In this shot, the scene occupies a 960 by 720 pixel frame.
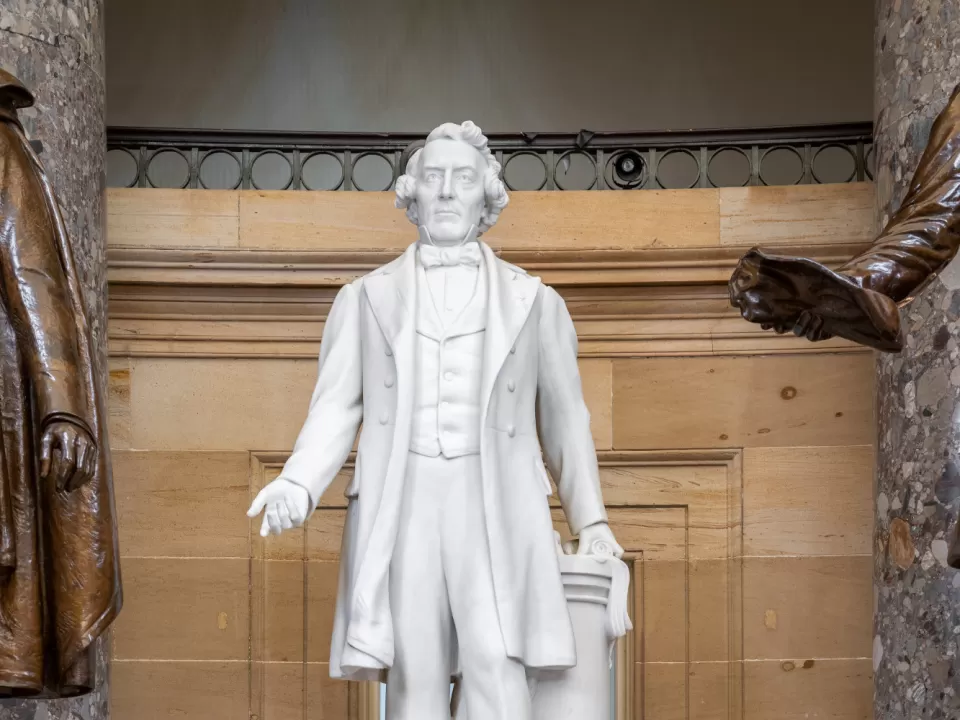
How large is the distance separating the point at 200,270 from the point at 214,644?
1617 mm

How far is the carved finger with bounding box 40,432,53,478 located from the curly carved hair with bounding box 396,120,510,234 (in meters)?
1.39

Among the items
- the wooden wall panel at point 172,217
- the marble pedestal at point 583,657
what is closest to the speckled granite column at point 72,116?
the wooden wall panel at point 172,217

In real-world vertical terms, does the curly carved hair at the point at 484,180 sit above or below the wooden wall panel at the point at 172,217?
below

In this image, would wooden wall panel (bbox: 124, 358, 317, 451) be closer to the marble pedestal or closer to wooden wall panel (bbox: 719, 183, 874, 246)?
wooden wall panel (bbox: 719, 183, 874, 246)

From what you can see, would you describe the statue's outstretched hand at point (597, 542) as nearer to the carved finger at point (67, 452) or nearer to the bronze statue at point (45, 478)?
the bronze statue at point (45, 478)

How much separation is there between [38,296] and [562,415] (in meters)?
1.59

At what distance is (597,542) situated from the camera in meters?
5.60

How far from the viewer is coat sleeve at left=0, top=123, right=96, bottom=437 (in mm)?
5125

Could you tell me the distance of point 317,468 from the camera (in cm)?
549

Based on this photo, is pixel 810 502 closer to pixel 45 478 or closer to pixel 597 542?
pixel 597 542

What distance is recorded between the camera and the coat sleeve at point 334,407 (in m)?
5.49

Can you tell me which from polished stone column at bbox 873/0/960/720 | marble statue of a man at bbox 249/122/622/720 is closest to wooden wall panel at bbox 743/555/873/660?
polished stone column at bbox 873/0/960/720

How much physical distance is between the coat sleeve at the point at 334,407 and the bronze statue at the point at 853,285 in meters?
2.30

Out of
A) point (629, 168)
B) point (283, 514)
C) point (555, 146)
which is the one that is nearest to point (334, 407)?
point (283, 514)
